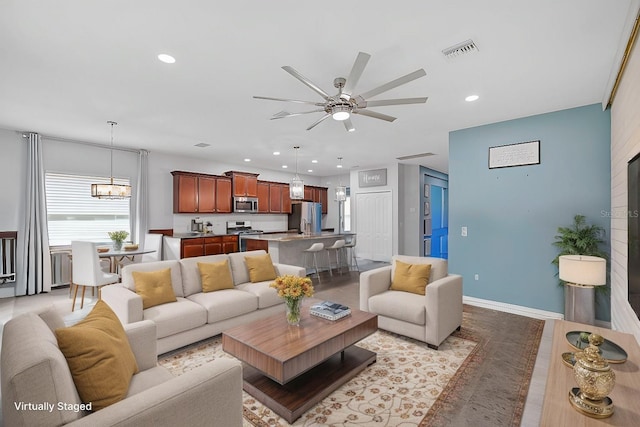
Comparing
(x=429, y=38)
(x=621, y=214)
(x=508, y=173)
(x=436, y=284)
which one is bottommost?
(x=436, y=284)

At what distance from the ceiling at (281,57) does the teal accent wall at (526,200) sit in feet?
1.00

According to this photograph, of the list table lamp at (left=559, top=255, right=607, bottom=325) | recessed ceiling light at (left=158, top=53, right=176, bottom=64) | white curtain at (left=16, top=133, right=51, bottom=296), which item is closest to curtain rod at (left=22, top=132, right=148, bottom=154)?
white curtain at (left=16, top=133, right=51, bottom=296)

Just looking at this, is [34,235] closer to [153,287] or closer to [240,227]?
[153,287]

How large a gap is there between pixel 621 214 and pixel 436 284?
70.5 inches

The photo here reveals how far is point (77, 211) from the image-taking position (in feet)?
18.7

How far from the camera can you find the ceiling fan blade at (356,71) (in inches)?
79.6

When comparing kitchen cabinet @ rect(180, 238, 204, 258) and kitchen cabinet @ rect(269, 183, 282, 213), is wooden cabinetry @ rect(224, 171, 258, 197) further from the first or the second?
kitchen cabinet @ rect(180, 238, 204, 258)

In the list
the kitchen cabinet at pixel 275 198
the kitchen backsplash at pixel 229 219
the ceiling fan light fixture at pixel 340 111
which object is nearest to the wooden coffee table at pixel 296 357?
the ceiling fan light fixture at pixel 340 111

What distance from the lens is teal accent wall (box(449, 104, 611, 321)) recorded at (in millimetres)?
3666

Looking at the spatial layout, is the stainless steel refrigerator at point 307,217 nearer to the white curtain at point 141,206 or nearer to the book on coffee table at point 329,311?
the white curtain at point 141,206

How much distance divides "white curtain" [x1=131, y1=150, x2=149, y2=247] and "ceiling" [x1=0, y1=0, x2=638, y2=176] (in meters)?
1.82

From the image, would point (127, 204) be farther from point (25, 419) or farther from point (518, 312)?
point (518, 312)

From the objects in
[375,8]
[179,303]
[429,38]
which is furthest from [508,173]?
[179,303]

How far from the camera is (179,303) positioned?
308 cm
